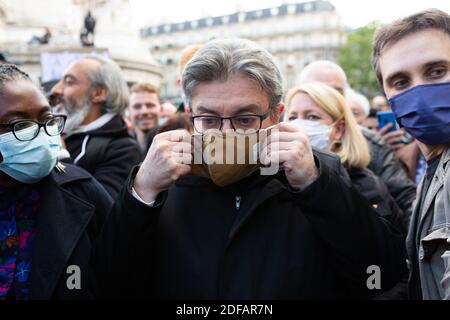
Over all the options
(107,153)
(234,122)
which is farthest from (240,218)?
(107,153)

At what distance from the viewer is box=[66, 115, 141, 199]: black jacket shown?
394 cm

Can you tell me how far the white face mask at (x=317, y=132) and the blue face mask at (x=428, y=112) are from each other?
1491 mm

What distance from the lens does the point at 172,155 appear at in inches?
80.0

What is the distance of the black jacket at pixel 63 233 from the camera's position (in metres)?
2.35

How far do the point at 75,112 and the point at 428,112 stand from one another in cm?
332

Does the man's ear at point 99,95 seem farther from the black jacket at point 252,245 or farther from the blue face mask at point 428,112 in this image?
the blue face mask at point 428,112

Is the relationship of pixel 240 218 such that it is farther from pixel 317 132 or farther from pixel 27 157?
pixel 317 132

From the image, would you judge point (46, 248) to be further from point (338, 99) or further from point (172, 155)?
point (338, 99)

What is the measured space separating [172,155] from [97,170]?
2122 millimetres

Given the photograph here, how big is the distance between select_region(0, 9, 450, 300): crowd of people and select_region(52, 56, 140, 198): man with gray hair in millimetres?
1442

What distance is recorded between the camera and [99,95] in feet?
15.4

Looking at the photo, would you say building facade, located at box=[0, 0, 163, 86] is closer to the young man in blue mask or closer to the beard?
the beard

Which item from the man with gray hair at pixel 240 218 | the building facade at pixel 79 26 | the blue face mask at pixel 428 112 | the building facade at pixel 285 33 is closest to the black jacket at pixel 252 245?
the man with gray hair at pixel 240 218
